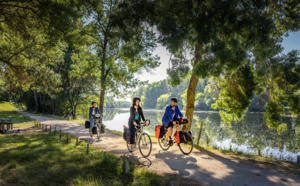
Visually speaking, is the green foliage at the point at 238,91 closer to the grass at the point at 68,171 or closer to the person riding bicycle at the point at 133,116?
the person riding bicycle at the point at 133,116

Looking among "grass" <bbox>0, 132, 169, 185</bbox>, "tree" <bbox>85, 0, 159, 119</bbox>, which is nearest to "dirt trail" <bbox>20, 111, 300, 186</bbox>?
"grass" <bbox>0, 132, 169, 185</bbox>

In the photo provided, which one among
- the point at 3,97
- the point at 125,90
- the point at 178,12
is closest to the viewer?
the point at 178,12

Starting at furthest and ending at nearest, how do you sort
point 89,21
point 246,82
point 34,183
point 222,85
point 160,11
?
point 89,21 → point 222,85 → point 246,82 → point 160,11 → point 34,183

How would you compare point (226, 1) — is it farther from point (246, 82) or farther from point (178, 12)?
point (246, 82)

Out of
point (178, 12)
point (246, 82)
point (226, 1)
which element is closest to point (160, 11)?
point (178, 12)

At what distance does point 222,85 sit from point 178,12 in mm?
5233

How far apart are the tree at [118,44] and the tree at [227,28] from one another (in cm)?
222

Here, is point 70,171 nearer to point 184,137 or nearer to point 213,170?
point 184,137

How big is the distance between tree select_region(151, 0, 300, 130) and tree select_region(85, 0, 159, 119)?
7.29ft

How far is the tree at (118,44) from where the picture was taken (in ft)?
30.0

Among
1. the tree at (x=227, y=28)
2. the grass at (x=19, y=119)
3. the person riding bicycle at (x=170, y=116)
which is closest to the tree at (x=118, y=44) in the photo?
the tree at (x=227, y=28)

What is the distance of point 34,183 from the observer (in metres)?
4.07

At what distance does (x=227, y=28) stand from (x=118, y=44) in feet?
31.0

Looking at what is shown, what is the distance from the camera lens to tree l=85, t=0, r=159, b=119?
9.16 m
